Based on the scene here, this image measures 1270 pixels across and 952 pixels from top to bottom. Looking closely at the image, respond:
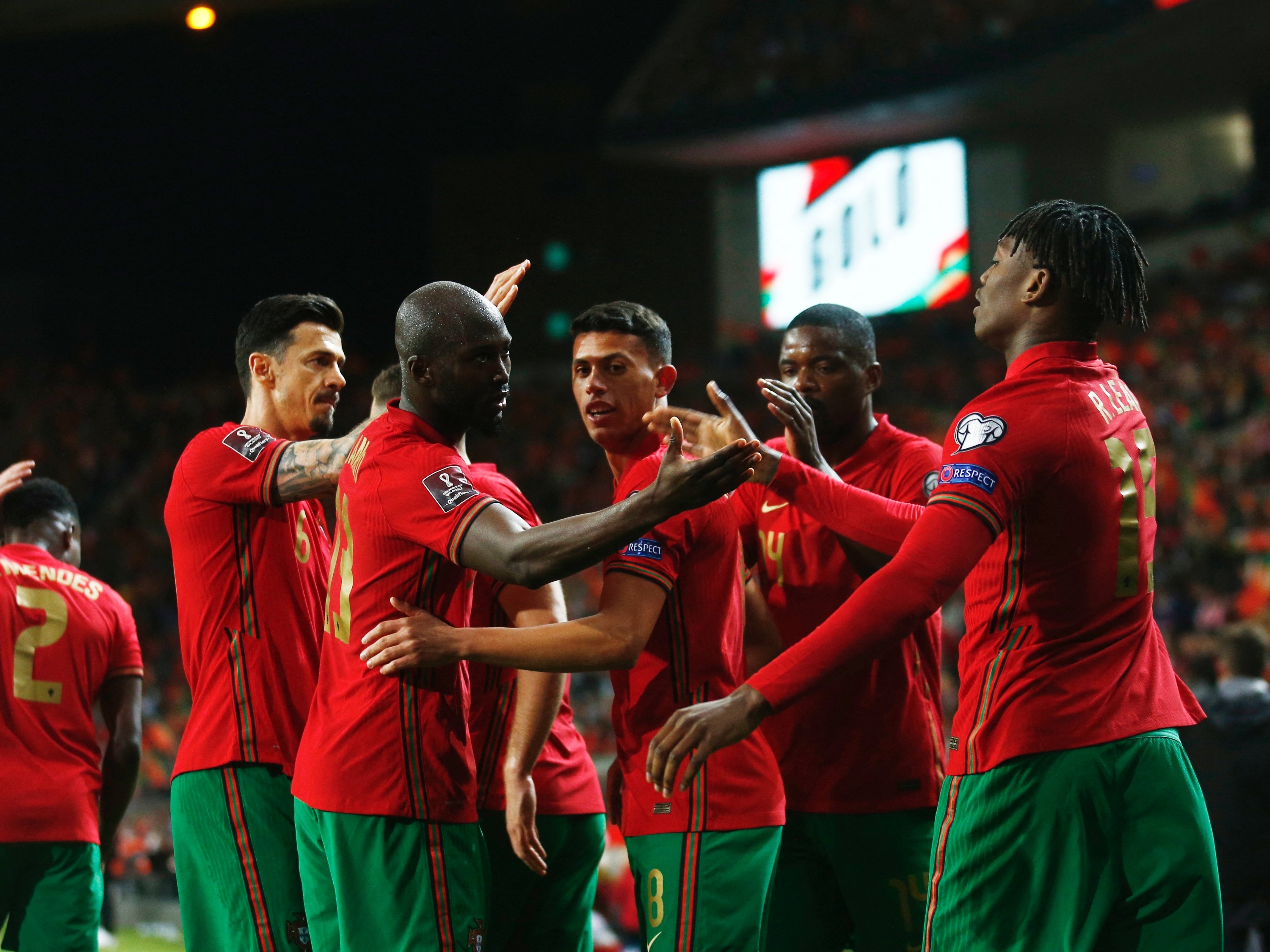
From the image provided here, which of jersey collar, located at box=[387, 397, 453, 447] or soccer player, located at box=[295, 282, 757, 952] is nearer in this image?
soccer player, located at box=[295, 282, 757, 952]

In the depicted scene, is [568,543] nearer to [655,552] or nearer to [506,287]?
[655,552]

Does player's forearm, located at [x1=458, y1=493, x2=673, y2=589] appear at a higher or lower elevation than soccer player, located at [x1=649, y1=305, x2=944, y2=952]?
higher

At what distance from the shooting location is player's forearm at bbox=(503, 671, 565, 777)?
3332mm

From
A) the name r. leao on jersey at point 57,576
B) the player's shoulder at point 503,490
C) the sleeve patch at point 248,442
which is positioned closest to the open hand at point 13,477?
the name r. leao on jersey at point 57,576

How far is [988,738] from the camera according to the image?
8.85 ft

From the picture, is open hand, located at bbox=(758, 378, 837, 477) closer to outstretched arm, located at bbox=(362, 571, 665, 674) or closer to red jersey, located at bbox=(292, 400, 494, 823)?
outstretched arm, located at bbox=(362, 571, 665, 674)

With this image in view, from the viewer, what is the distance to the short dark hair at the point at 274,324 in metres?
4.18

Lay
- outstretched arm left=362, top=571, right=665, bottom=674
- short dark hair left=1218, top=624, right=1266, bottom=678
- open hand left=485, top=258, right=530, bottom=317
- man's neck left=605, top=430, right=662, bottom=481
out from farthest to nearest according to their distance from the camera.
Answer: short dark hair left=1218, top=624, right=1266, bottom=678 → open hand left=485, top=258, right=530, bottom=317 → man's neck left=605, top=430, right=662, bottom=481 → outstretched arm left=362, top=571, right=665, bottom=674

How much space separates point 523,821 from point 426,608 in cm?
67

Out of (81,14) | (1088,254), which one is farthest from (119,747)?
(81,14)

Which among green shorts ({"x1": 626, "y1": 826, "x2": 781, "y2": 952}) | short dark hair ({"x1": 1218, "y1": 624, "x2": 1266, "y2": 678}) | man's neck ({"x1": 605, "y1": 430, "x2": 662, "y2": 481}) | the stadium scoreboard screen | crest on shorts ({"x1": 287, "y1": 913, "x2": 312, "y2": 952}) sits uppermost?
the stadium scoreboard screen

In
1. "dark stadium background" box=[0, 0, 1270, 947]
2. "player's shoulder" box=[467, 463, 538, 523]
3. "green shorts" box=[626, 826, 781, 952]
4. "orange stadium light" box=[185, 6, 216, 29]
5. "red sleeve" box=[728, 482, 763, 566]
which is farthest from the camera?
"dark stadium background" box=[0, 0, 1270, 947]

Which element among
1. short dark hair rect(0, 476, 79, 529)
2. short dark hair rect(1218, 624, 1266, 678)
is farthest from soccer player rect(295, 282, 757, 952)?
short dark hair rect(1218, 624, 1266, 678)

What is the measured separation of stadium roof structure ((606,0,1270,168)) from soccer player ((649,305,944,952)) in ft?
53.2
